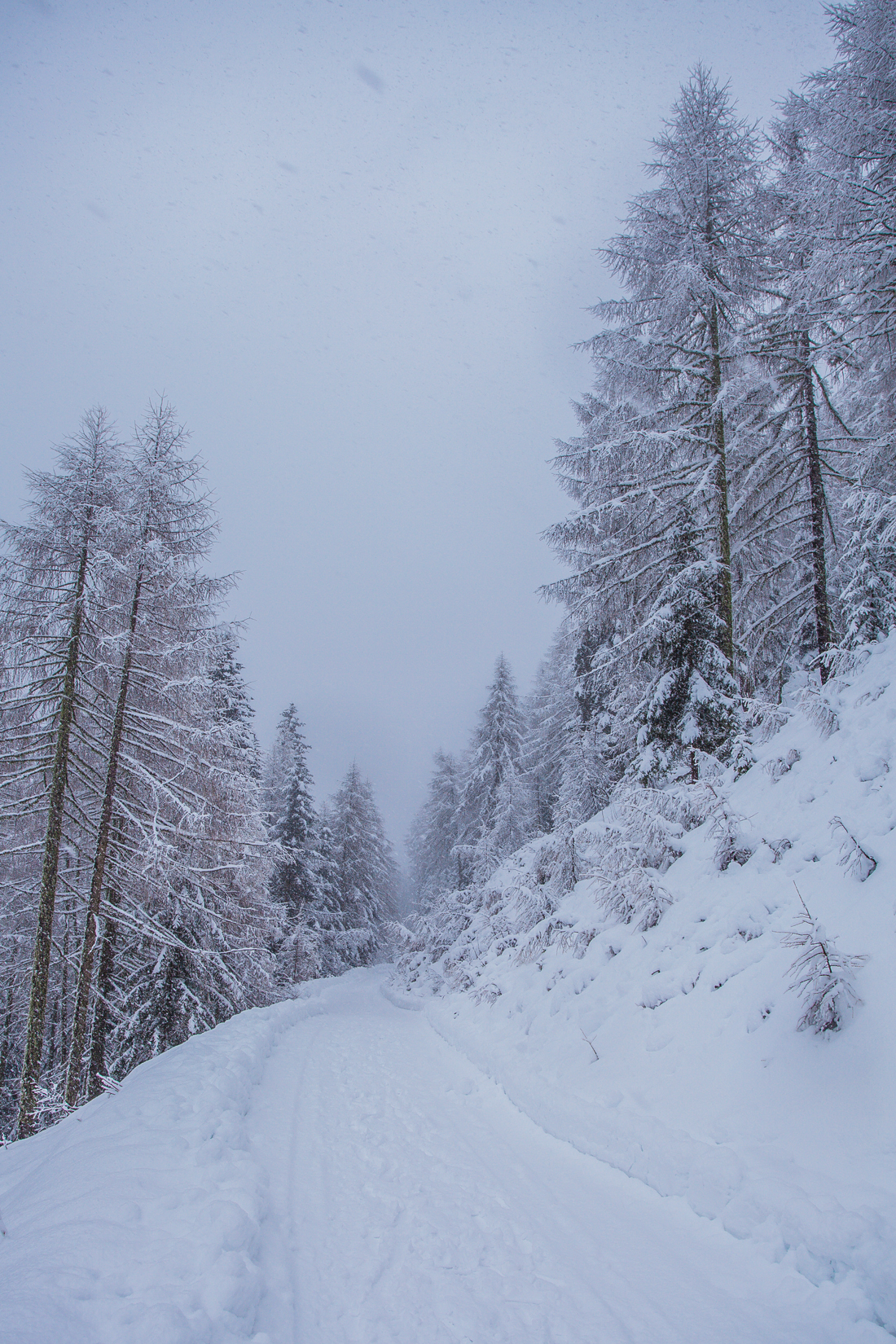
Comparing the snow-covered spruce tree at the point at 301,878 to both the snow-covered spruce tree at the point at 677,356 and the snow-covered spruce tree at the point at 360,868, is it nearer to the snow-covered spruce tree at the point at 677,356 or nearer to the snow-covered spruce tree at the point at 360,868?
the snow-covered spruce tree at the point at 360,868

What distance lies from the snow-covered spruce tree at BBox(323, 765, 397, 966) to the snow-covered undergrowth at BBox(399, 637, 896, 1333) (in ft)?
69.3

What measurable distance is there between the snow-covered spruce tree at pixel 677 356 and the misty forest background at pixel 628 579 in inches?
2.4

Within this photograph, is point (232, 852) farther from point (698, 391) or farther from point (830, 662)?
point (698, 391)

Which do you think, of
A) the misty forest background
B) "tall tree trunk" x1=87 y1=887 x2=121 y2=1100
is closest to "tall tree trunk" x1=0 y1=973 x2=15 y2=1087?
the misty forest background

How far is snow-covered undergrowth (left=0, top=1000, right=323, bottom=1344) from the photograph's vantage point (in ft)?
8.08

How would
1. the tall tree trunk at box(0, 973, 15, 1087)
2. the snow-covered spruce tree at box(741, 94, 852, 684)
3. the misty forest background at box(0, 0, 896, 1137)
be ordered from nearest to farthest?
the misty forest background at box(0, 0, 896, 1137)
the snow-covered spruce tree at box(741, 94, 852, 684)
the tall tree trunk at box(0, 973, 15, 1087)

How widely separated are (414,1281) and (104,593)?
1045 cm

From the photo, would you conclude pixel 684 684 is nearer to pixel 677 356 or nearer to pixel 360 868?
pixel 677 356

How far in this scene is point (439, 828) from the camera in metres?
33.9

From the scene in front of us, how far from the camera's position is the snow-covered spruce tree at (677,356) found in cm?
1117

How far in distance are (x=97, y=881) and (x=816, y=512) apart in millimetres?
15003

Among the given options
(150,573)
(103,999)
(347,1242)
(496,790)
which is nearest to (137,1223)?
(347,1242)

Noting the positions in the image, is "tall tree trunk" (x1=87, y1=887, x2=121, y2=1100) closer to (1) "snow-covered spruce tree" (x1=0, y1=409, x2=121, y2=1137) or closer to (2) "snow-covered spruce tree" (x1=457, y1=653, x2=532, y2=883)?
(1) "snow-covered spruce tree" (x1=0, y1=409, x2=121, y2=1137)

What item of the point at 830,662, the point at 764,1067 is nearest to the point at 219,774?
the point at 764,1067
